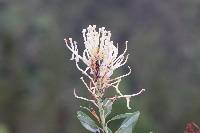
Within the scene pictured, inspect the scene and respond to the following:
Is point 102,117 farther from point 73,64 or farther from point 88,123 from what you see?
point 73,64

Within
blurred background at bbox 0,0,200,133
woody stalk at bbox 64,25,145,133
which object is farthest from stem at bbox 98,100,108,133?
blurred background at bbox 0,0,200,133

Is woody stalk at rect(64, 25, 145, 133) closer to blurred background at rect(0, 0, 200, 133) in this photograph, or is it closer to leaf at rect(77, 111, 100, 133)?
leaf at rect(77, 111, 100, 133)
